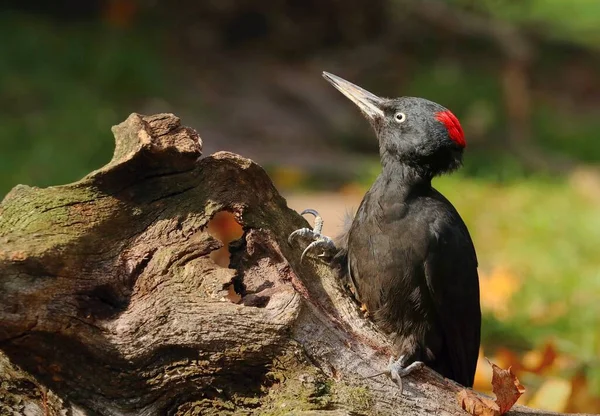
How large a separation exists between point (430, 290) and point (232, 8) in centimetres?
683

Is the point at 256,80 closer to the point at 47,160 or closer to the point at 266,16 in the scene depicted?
the point at 266,16

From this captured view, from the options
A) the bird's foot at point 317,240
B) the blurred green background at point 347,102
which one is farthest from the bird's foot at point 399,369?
the blurred green background at point 347,102

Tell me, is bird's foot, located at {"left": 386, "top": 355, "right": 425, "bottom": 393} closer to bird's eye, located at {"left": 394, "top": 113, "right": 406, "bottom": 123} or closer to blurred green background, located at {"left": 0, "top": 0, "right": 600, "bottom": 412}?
bird's eye, located at {"left": 394, "top": 113, "right": 406, "bottom": 123}

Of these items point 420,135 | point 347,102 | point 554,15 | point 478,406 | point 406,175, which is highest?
point 554,15

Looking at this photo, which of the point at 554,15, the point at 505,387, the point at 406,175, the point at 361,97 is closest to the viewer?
the point at 505,387

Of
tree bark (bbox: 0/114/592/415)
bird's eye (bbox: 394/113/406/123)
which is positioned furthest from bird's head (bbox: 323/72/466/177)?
tree bark (bbox: 0/114/592/415)

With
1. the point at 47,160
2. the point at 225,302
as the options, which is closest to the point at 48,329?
the point at 225,302

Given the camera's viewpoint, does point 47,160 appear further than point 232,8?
No

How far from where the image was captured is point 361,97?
3652mm

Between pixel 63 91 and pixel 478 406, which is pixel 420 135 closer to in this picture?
pixel 478 406

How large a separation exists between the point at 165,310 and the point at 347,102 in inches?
276

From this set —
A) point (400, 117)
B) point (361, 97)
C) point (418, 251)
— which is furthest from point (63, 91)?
point (418, 251)

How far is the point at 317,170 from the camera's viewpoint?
25.4ft

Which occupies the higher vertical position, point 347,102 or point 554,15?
point 554,15
